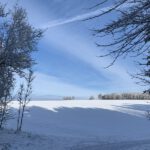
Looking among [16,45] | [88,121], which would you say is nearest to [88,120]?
[88,121]

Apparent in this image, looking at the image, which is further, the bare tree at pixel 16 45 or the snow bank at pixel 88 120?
the snow bank at pixel 88 120

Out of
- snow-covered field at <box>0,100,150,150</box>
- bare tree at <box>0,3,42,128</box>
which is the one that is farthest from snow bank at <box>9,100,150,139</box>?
bare tree at <box>0,3,42,128</box>

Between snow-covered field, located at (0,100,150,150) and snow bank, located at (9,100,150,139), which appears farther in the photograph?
snow bank, located at (9,100,150,139)

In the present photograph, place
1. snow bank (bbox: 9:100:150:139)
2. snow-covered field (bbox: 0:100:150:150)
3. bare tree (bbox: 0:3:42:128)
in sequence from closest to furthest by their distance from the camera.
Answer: bare tree (bbox: 0:3:42:128) < snow-covered field (bbox: 0:100:150:150) < snow bank (bbox: 9:100:150:139)

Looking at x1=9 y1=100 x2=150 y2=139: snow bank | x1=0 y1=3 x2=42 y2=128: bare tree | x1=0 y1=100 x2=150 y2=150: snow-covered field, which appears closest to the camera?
x1=0 y1=3 x2=42 y2=128: bare tree

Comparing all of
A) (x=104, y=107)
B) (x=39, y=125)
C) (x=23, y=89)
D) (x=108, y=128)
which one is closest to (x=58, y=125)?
(x=39, y=125)

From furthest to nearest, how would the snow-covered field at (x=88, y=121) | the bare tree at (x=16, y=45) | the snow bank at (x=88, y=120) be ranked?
the snow bank at (x=88, y=120) < the snow-covered field at (x=88, y=121) < the bare tree at (x=16, y=45)

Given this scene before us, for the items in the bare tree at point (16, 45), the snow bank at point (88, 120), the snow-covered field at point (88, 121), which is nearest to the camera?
the bare tree at point (16, 45)

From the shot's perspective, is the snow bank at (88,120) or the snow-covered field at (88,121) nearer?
the snow-covered field at (88,121)

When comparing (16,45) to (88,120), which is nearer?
(16,45)

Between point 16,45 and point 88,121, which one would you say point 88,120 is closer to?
point 88,121

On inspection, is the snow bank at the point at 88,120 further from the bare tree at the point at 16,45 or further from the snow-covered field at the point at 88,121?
the bare tree at the point at 16,45

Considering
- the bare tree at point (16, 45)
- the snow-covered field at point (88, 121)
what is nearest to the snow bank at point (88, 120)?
the snow-covered field at point (88, 121)

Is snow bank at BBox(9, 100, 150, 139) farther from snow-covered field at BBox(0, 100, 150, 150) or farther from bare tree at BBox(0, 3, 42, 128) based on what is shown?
bare tree at BBox(0, 3, 42, 128)
